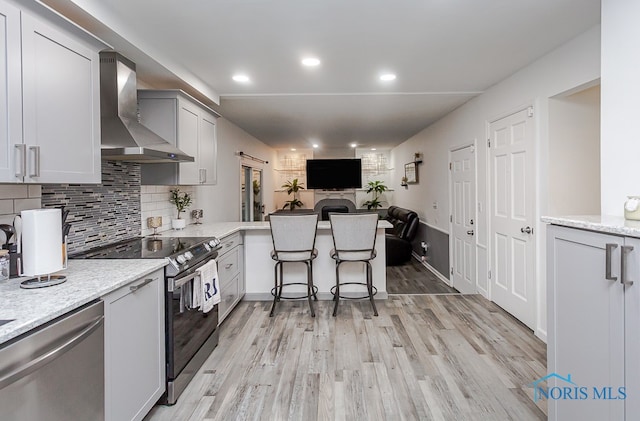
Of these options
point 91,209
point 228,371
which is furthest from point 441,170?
point 91,209

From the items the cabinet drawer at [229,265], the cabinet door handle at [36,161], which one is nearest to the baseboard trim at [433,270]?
the cabinet drawer at [229,265]

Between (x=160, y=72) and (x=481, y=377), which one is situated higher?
(x=160, y=72)

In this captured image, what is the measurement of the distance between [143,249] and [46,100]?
116cm

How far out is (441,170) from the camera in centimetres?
565

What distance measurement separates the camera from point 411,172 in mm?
7391

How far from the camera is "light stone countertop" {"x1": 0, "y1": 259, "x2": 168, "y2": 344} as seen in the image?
1224mm

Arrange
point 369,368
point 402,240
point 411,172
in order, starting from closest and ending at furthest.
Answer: point 369,368 < point 402,240 < point 411,172

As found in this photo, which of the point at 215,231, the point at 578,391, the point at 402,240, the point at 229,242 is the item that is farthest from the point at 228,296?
the point at 402,240

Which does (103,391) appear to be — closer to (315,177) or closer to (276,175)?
(315,177)

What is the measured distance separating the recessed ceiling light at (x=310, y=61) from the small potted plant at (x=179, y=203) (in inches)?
76.3

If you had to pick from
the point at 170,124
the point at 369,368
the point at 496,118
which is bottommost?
the point at 369,368

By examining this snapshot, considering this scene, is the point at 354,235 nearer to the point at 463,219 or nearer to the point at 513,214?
the point at 513,214

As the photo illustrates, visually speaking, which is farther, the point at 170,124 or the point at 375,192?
the point at 375,192

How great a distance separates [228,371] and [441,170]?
436 centimetres
